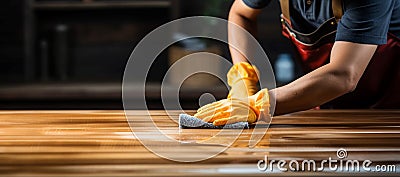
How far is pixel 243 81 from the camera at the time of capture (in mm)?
1580

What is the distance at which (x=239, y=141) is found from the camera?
1.08 m

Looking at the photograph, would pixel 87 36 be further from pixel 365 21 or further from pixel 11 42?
pixel 365 21

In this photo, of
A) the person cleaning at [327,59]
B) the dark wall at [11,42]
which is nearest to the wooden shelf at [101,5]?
the dark wall at [11,42]

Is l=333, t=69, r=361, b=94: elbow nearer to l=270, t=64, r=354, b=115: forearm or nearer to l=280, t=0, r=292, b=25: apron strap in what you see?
l=270, t=64, r=354, b=115: forearm

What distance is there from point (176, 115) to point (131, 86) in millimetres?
1746

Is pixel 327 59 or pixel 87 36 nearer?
pixel 327 59

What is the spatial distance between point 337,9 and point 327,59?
33 cm

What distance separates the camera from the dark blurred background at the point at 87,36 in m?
3.52

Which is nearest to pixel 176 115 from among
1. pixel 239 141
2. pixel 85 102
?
pixel 239 141

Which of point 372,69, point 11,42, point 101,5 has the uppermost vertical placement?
point 101,5

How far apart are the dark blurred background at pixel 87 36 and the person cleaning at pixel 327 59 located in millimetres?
1677

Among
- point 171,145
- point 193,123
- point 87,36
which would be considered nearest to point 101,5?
point 87,36

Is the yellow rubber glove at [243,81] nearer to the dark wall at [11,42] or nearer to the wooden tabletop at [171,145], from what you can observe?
the wooden tabletop at [171,145]

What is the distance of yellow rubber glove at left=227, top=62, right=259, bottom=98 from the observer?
1567 mm
